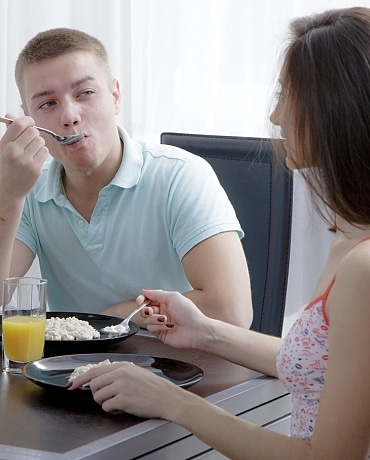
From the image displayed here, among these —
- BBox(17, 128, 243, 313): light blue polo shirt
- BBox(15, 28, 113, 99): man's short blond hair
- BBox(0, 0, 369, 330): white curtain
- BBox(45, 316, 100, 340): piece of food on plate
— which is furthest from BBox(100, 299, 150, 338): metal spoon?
BBox(0, 0, 369, 330): white curtain

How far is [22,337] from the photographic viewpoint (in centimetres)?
137

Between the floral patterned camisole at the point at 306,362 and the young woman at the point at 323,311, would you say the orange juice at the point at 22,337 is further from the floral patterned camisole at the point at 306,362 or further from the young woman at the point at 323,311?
the floral patterned camisole at the point at 306,362

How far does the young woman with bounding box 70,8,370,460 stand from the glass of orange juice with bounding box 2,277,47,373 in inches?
7.2

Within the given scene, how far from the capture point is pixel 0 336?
1.57 metres

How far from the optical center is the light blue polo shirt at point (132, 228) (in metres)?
1.94

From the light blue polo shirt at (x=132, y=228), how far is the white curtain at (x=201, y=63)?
2.02ft

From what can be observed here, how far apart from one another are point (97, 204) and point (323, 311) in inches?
35.4

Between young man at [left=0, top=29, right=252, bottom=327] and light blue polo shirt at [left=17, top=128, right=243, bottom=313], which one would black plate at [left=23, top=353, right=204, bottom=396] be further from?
light blue polo shirt at [left=17, top=128, right=243, bottom=313]

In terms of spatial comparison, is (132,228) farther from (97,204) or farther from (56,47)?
(56,47)

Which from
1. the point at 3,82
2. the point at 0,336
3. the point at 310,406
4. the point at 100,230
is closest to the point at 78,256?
the point at 100,230

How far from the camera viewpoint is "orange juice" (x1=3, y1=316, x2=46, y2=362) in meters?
1.37

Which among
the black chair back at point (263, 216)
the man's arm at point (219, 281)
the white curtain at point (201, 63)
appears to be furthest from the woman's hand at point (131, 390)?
the white curtain at point (201, 63)

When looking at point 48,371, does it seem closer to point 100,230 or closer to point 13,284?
point 13,284

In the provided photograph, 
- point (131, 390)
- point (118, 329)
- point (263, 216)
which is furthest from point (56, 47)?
point (131, 390)
